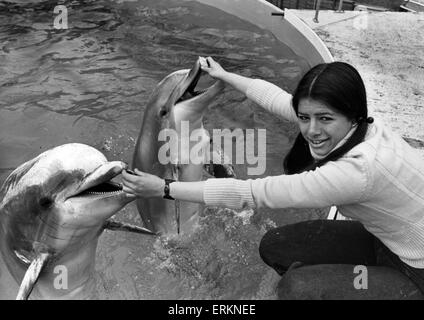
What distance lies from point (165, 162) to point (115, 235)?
1161 mm

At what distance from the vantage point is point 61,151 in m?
3.10

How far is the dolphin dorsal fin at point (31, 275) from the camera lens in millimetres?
2904

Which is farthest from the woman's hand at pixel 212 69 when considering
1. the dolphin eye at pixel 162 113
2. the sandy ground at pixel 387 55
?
the sandy ground at pixel 387 55

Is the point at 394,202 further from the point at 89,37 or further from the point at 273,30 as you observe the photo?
the point at 89,37

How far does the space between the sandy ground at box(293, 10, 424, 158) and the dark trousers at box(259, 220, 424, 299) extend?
5.60 ft

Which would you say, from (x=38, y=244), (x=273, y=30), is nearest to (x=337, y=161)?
(x=38, y=244)

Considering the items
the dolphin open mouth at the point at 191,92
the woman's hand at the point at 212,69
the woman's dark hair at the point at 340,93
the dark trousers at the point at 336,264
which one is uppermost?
the woman's dark hair at the point at 340,93

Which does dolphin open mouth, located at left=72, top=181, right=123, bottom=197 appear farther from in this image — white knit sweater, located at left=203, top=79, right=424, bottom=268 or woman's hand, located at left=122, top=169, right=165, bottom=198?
white knit sweater, located at left=203, top=79, right=424, bottom=268

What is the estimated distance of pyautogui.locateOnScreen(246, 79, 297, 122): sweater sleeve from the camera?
345 centimetres

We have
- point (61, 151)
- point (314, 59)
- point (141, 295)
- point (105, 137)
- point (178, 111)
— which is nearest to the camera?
point (61, 151)

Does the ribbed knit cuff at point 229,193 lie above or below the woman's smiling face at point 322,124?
below

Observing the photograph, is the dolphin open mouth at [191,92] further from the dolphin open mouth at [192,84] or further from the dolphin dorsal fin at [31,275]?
the dolphin dorsal fin at [31,275]

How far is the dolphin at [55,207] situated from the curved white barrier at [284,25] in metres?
3.85

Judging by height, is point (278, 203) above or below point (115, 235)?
above
